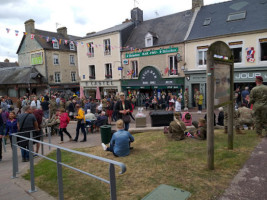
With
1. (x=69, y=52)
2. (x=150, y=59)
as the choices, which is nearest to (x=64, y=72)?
(x=69, y=52)

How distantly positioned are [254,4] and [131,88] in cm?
1407

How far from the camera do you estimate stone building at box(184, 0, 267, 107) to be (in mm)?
16281

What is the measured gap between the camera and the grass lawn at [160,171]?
396 cm

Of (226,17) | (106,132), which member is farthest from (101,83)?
(106,132)

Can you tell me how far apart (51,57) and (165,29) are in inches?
752

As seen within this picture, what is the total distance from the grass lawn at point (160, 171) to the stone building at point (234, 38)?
11.9 meters

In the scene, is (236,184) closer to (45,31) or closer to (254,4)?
(254,4)

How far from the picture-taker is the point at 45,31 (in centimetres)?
3550

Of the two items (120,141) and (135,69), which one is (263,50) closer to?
(135,69)

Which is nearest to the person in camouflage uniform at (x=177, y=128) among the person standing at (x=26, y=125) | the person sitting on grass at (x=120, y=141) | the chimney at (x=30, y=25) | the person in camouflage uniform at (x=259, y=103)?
the person sitting on grass at (x=120, y=141)

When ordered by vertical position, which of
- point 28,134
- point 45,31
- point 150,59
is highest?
point 45,31

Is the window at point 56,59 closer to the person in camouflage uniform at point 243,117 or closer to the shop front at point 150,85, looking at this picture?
the shop front at point 150,85

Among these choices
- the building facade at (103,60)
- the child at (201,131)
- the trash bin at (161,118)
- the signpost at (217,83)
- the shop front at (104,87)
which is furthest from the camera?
the shop front at (104,87)

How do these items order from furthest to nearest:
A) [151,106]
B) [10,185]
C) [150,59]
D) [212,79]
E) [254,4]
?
[150,59] → [151,106] → [254,4] → [10,185] → [212,79]
